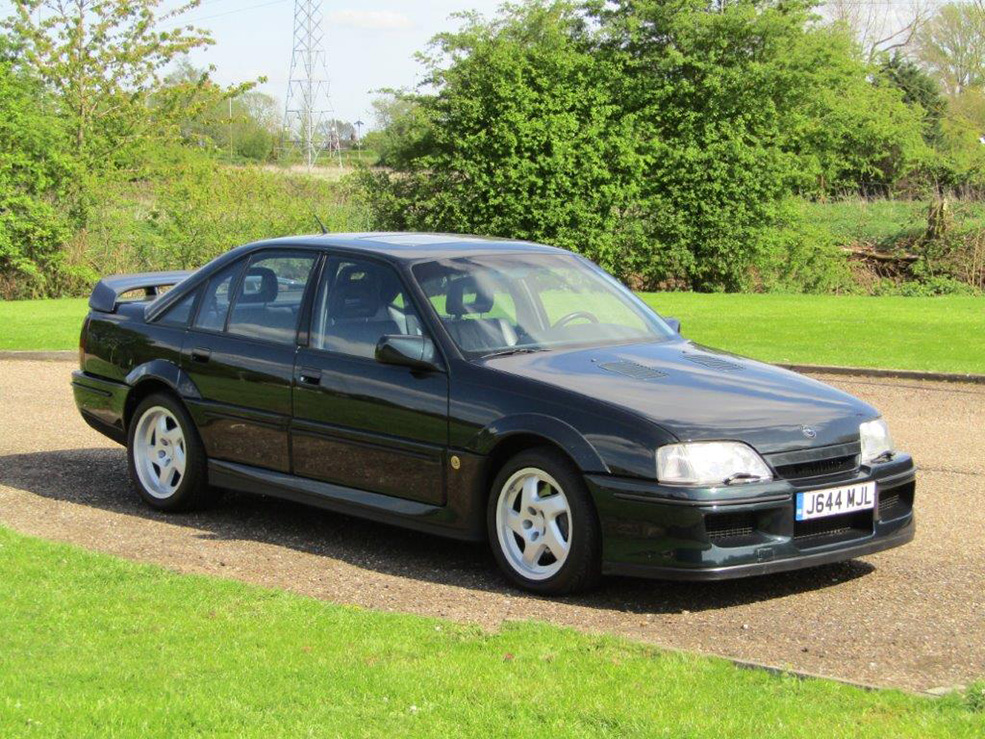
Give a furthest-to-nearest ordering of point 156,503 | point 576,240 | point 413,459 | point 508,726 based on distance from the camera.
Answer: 1. point 576,240
2. point 156,503
3. point 413,459
4. point 508,726

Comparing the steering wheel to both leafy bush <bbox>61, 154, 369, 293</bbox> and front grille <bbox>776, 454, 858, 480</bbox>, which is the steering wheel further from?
leafy bush <bbox>61, 154, 369, 293</bbox>

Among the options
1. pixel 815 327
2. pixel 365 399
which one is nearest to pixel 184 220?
pixel 815 327

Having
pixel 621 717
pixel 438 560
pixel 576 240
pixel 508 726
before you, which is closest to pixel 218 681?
pixel 508 726

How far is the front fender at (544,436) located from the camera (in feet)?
20.3

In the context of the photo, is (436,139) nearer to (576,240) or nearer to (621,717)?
(576,240)

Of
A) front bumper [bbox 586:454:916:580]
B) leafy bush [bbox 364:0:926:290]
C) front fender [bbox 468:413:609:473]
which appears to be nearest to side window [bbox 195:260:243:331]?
front fender [bbox 468:413:609:473]

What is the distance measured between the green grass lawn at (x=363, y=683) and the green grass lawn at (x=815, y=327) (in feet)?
35.2

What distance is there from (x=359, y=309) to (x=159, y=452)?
1.82m

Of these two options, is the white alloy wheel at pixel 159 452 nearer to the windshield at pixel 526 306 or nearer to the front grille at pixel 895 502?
Answer: the windshield at pixel 526 306

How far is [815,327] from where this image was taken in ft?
65.8

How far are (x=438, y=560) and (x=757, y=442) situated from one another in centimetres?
196

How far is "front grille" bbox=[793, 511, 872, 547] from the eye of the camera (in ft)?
20.4

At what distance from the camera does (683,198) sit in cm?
3262

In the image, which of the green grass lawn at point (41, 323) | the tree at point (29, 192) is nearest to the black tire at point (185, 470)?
the green grass lawn at point (41, 323)
